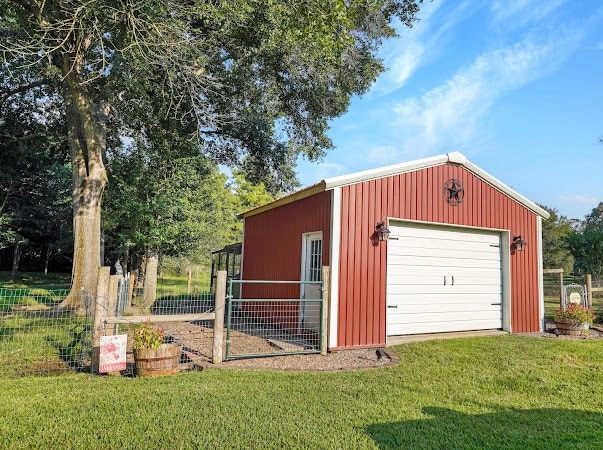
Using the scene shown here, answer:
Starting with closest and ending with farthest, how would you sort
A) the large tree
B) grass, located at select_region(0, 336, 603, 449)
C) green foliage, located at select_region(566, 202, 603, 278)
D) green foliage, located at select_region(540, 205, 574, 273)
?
grass, located at select_region(0, 336, 603, 449) → the large tree → green foliage, located at select_region(566, 202, 603, 278) → green foliage, located at select_region(540, 205, 574, 273)

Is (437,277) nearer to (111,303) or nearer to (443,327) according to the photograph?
(443,327)

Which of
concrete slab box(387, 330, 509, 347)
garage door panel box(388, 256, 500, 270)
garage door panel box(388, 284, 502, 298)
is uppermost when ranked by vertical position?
garage door panel box(388, 256, 500, 270)

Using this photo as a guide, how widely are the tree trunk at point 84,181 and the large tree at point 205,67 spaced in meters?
0.03

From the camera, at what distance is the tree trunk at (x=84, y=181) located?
29.4ft

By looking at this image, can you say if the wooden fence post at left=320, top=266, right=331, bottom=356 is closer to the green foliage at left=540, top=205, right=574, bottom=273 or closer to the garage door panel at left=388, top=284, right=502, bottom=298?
the garage door panel at left=388, top=284, right=502, bottom=298

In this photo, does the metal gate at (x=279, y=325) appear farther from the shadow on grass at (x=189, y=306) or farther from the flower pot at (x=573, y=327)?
the flower pot at (x=573, y=327)

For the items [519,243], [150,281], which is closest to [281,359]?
[519,243]

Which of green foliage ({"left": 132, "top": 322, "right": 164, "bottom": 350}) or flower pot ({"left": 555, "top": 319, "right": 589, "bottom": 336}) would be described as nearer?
green foliage ({"left": 132, "top": 322, "right": 164, "bottom": 350})

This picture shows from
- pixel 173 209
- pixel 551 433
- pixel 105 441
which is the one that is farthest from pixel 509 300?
pixel 173 209

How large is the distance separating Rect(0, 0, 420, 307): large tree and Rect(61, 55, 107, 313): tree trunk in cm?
3

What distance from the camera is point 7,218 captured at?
52.4 ft

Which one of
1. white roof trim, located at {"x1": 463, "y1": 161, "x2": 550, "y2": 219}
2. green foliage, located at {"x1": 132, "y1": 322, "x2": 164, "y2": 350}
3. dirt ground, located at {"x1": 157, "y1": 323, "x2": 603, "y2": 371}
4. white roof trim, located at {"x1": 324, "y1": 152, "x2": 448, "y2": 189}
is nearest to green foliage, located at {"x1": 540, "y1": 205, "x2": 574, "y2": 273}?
white roof trim, located at {"x1": 463, "y1": 161, "x2": 550, "y2": 219}

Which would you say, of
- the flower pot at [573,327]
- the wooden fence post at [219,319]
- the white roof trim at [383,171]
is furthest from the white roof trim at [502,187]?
the wooden fence post at [219,319]

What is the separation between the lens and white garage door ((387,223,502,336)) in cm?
689
